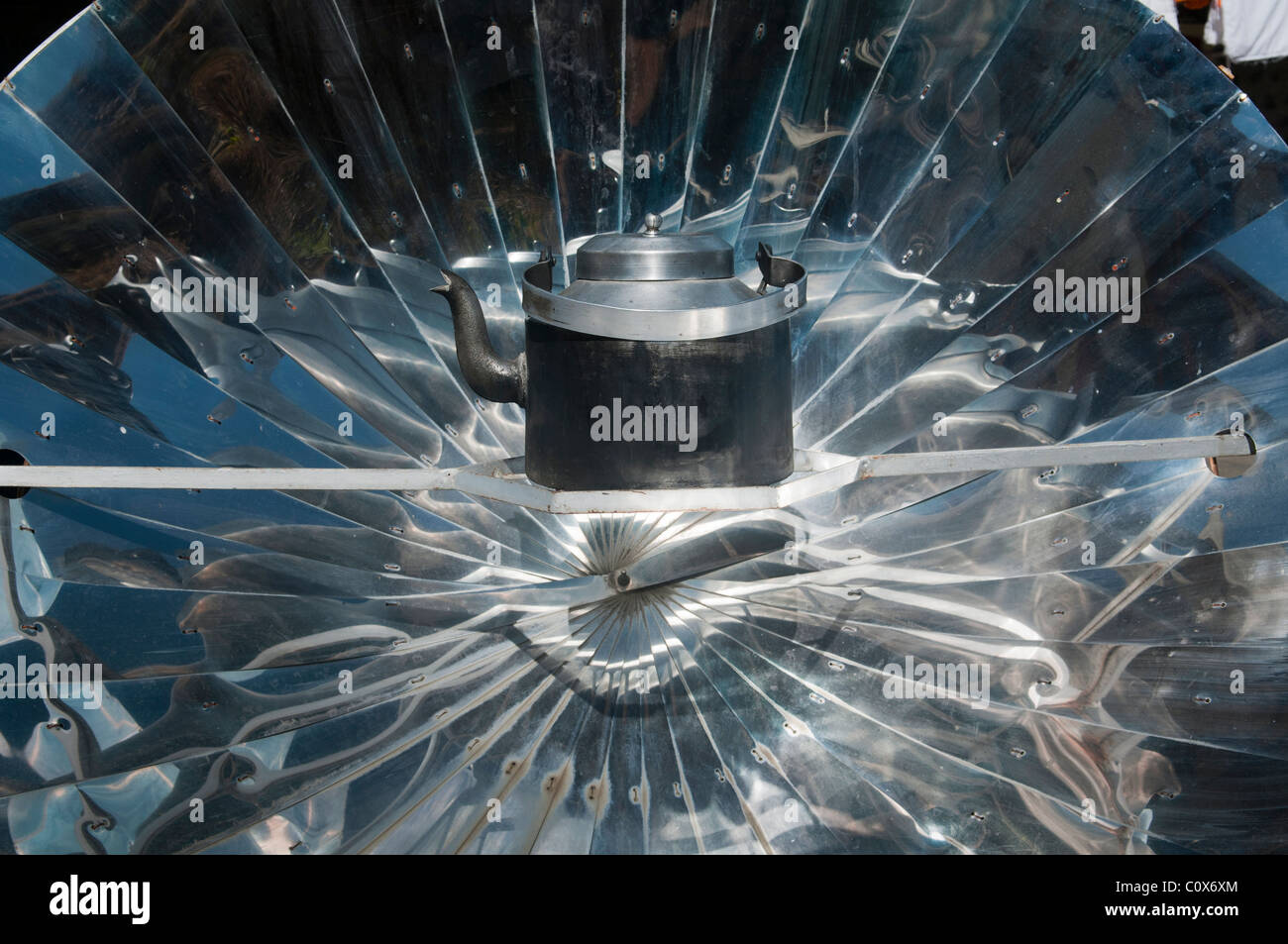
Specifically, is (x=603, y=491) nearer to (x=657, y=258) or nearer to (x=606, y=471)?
(x=606, y=471)

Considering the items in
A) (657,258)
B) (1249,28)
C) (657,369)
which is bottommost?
(657,369)

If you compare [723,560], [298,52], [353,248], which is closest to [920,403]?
[723,560]

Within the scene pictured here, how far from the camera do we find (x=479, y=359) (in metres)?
2.96

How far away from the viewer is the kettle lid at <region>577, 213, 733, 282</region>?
8.69 ft

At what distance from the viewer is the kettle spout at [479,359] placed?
116 inches

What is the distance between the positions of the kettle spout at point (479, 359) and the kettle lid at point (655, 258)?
0.35m

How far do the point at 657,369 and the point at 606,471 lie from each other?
9.4 inches

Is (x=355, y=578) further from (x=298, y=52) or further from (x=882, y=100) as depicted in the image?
(x=882, y=100)

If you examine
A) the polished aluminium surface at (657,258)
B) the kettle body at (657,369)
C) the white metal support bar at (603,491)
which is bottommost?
the white metal support bar at (603,491)

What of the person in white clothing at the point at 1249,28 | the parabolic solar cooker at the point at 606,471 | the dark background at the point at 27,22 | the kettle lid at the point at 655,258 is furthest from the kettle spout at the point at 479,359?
the person in white clothing at the point at 1249,28

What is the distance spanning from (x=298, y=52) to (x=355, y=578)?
1.34 metres

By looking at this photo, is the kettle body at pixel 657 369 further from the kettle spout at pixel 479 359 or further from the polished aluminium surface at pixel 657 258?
the kettle spout at pixel 479 359

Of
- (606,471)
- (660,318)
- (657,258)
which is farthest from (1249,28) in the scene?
(606,471)

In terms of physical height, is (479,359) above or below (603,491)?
above
